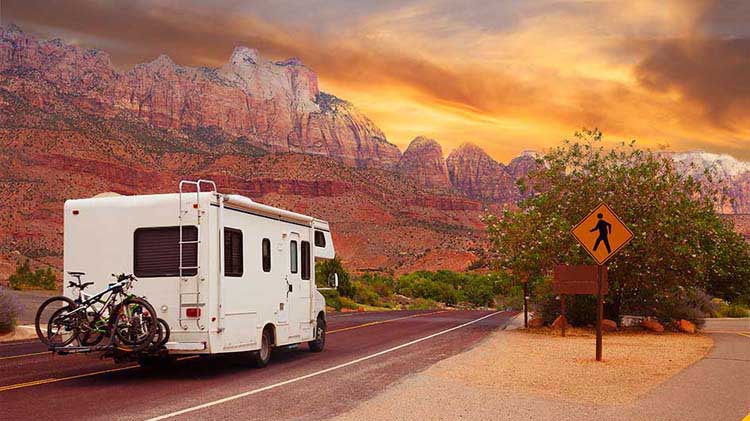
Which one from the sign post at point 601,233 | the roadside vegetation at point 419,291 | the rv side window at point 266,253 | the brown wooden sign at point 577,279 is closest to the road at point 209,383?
the rv side window at point 266,253

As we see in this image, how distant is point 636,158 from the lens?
28.8 meters

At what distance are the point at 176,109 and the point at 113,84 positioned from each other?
1333 centimetres

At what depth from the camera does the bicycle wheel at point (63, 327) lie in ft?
46.0

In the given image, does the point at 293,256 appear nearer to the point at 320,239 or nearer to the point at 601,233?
the point at 320,239

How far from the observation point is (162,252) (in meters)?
14.6

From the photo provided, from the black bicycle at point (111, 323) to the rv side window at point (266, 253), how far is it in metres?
2.78

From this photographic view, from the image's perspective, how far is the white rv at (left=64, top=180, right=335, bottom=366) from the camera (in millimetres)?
14273

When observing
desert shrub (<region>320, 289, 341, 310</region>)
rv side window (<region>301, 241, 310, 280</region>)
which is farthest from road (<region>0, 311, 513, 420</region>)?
desert shrub (<region>320, 289, 341, 310</region>)

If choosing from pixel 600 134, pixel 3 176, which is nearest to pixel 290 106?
pixel 3 176

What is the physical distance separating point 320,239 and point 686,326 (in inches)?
551

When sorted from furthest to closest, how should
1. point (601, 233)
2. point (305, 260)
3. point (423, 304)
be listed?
point (423, 304), point (305, 260), point (601, 233)

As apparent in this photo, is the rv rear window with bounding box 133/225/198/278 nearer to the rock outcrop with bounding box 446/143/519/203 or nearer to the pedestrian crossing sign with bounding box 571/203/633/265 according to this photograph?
the pedestrian crossing sign with bounding box 571/203/633/265

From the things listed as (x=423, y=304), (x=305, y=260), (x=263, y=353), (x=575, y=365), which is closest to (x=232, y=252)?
(x=263, y=353)

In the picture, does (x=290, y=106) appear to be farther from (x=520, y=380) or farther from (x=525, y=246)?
(x=520, y=380)
